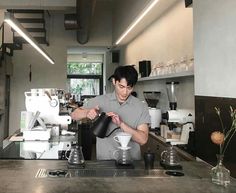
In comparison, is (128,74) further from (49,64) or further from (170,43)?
(49,64)

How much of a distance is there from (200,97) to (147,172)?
92cm

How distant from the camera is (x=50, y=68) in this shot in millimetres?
8969

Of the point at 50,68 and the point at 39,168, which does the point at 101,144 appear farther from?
the point at 50,68

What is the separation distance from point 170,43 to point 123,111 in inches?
93.5

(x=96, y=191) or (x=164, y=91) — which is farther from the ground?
(x=164, y=91)

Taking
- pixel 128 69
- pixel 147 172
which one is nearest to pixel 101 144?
pixel 147 172

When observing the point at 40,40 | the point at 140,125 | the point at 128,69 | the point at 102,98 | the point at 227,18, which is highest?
the point at 40,40

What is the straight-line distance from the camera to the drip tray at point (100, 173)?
1.82 m

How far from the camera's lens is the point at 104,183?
5.47 ft

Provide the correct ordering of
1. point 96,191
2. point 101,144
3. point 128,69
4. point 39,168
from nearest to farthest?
1. point 96,191
2. point 39,168
3. point 128,69
4. point 101,144

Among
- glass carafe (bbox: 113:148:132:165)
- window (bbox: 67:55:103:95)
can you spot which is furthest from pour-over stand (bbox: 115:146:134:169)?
window (bbox: 67:55:103:95)

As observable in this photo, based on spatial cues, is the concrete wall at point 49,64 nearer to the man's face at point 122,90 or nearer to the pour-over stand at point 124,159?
the man's face at point 122,90

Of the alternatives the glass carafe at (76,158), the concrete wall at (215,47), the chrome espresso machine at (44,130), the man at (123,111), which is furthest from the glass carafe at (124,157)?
the chrome espresso machine at (44,130)

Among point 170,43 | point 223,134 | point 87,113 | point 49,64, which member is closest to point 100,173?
point 87,113
